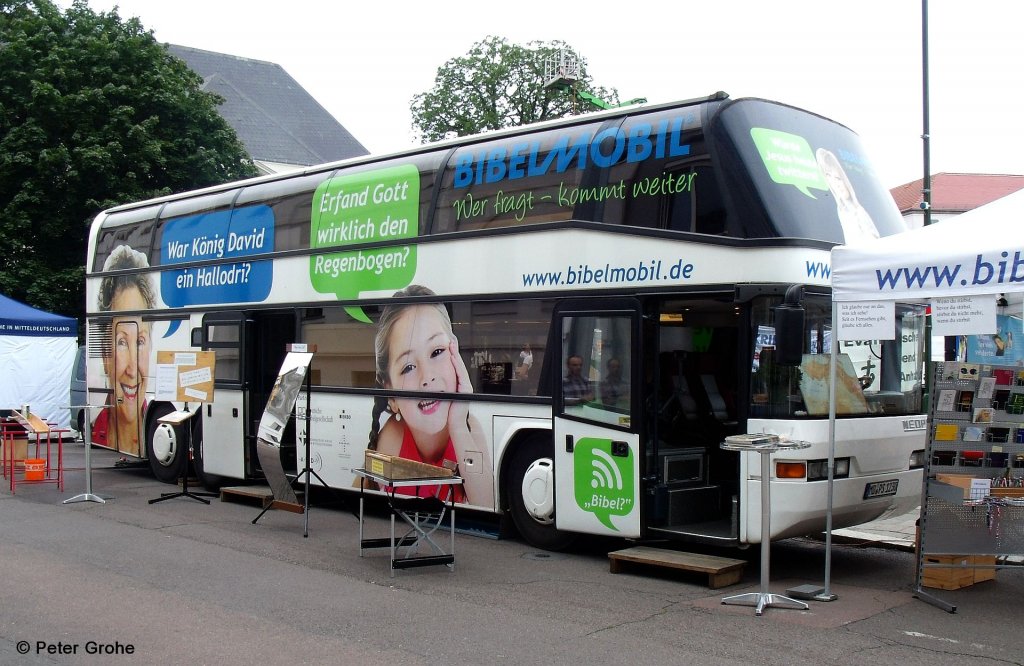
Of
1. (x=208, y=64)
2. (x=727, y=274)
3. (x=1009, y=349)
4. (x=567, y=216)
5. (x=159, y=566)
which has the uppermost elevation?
(x=208, y=64)

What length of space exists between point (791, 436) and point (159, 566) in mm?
5638

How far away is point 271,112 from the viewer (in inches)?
2226

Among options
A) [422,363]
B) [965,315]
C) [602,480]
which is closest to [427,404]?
[422,363]

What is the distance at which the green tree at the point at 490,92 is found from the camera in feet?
158

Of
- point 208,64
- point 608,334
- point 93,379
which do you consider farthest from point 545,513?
point 208,64

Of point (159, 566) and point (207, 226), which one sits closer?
point (159, 566)

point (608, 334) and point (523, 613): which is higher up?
point (608, 334)

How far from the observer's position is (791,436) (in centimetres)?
826

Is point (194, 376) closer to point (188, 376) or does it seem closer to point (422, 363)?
point (188, 376)

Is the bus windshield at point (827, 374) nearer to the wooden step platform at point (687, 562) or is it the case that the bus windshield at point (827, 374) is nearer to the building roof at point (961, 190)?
the wooden step platform at point (687, 562)

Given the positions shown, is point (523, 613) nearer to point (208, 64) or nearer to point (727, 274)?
point (727, 274)

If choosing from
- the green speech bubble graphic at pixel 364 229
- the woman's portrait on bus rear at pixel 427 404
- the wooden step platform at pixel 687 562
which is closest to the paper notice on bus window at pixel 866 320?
the wooden step platform at pixel 687 562

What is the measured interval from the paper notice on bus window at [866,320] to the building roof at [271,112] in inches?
1807

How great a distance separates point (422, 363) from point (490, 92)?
131 ft
